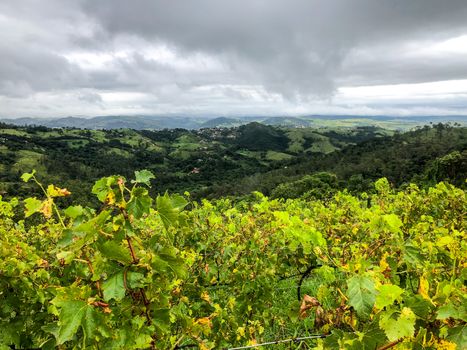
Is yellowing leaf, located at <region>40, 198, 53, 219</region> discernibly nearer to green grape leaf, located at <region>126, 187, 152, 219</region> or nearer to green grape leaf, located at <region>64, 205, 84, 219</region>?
green grape leaf, located at <region>64, 205, 84, 219</region>

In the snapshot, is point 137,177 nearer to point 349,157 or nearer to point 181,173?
point 349,157

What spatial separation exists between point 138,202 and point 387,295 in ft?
4.54

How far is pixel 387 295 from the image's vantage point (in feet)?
5.74

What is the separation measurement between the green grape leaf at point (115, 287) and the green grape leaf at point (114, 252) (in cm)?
9

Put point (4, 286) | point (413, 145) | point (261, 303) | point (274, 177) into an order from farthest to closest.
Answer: point (274, 177), point (413, 145), point (261, 303), point (4, 286)

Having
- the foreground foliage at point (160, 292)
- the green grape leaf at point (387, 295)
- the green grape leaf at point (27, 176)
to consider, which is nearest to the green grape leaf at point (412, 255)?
the foreground foliage at point (160, 292)

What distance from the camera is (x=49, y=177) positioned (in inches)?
5640

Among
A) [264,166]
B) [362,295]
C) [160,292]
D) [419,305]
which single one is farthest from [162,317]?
[264,166]

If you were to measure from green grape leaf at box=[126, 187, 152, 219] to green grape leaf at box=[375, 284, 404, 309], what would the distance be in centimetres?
129

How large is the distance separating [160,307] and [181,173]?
178255 mm

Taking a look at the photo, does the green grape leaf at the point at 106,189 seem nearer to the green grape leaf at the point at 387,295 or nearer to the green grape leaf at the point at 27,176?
the green grape leaf at the point at 27,176

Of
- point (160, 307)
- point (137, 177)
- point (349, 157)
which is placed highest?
point (137, 177)

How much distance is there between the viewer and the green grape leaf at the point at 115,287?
1.80 metres

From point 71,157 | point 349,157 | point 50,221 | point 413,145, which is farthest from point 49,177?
point 50,221
